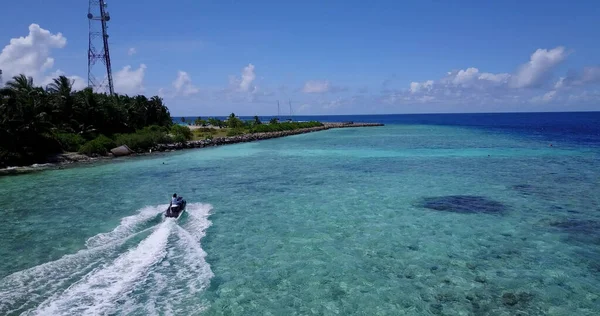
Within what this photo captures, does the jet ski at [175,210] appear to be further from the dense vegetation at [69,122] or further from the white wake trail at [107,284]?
the dense vegetation at [69,122]

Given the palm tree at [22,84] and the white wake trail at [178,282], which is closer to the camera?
the white wake trail at [178,282]

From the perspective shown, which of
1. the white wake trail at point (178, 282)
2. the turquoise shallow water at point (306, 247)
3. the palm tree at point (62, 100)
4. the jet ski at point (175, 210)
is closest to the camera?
the white wake trail at point (178, 282)

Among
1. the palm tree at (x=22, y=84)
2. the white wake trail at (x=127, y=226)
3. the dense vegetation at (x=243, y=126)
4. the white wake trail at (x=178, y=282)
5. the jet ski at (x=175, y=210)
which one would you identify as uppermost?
the palm tree at (x=22, y=84)

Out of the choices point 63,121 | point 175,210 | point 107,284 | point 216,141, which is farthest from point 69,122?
point 107,284

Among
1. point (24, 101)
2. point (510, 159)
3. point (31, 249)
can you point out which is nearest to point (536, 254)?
point (31, 249)

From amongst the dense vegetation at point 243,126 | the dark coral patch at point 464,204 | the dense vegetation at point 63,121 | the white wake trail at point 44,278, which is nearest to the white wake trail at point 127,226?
the white wake trail at point 44,278

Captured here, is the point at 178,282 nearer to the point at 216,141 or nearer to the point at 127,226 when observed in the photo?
the point at 127,226
